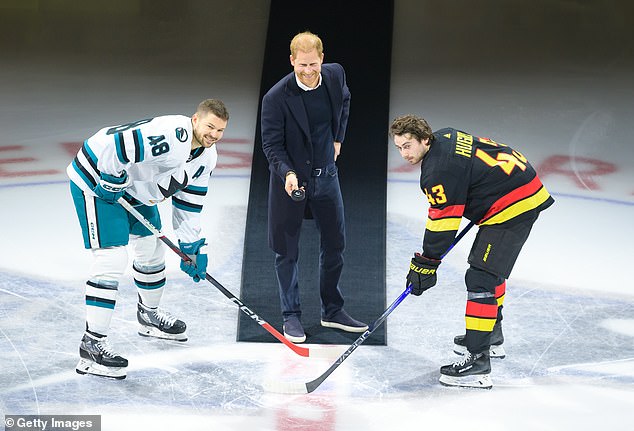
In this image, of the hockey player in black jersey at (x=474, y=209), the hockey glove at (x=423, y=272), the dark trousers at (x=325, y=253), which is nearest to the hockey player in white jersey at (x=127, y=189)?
the dark trousers at (x=325, y=253)

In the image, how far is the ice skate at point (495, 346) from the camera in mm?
4555

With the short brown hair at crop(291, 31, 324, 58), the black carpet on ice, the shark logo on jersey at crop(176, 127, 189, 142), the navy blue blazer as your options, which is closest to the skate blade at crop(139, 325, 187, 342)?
the black carpet on ice

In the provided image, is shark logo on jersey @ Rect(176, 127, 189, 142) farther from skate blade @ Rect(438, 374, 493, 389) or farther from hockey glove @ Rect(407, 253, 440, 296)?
skate blade @ Rect(438, 374, 493, 389)

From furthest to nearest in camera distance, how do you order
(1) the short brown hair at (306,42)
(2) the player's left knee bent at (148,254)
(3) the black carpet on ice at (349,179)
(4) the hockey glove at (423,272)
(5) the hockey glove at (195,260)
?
(3) the black carpet on ice at (349,179)
(2) the player's left knee bent at (148,254)
(5) the hockey glove at (195,260)
(1) the short brown hair at (306,42)
(4) the hockey glove at (423,272)

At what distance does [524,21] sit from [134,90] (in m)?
3.05

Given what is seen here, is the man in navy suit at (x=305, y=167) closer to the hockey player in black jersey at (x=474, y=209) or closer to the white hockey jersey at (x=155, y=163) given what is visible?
the white hockey jersey at (x=155, y=163)

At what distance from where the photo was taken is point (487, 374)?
434 cm

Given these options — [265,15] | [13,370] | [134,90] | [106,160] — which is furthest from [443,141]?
[265,15]

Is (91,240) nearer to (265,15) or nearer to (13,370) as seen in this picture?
(13,370)

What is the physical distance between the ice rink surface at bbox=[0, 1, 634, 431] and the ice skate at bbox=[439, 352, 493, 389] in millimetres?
47

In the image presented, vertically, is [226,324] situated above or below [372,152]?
below

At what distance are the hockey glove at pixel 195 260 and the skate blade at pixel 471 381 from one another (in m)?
1.08

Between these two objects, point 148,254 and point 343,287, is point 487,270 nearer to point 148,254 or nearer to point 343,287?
point 343,287

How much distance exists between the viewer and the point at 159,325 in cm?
470
